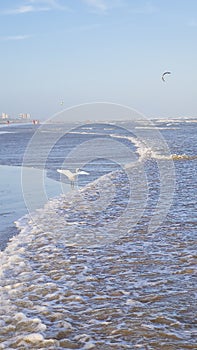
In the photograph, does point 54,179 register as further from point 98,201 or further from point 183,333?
point 183,333

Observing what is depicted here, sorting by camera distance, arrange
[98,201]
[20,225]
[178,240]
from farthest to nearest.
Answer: [98,201], [20,225], [178,240]

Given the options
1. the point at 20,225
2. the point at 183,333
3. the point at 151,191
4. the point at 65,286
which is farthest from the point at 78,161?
the point at 183,333

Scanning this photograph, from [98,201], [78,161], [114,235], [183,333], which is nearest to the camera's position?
[183,333]

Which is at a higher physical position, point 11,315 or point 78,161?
point 78,161

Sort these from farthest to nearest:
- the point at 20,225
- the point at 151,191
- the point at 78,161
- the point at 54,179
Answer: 1. the point at 78,161
2. the point at 54,179
3. the point at 151,191
4. the point at 20,225

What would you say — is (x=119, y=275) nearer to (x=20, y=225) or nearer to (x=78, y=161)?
(x=20, y=225)

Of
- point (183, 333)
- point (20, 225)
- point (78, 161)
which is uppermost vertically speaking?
point (78, 161)

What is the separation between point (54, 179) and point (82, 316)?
11.5 metres

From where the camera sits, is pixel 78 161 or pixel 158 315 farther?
pixel 78 161

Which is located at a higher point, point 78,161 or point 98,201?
point 78,161

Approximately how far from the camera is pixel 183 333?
4160 mm

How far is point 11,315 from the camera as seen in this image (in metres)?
4.68

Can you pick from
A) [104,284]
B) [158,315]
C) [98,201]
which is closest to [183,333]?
[158,315]

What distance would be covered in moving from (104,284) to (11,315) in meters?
1.30
